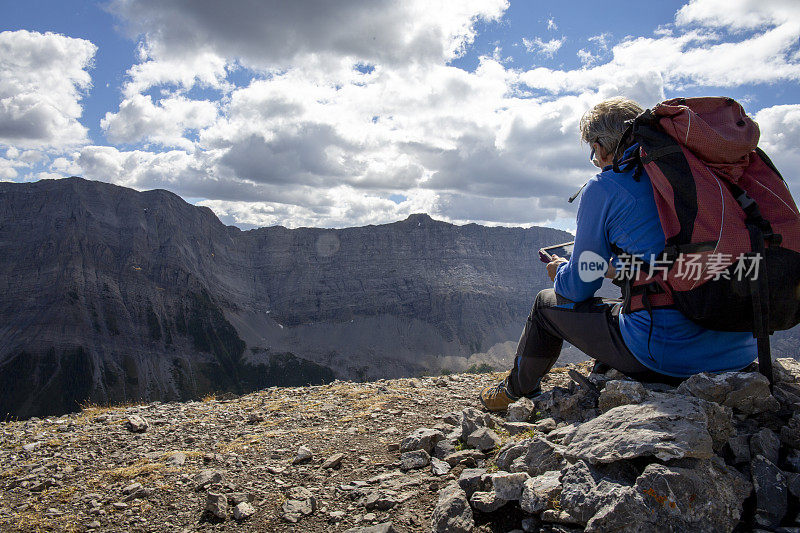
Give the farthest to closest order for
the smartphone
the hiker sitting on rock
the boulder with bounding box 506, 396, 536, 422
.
Result: the smartphone, the boulder with bounding box 506, 396, 536, 422, the hiker sitting on rock

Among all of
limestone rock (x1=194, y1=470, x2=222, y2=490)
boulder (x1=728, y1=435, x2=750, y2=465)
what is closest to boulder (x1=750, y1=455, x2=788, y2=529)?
boulder (x1=728, y1=435, x2=750, y2=465)

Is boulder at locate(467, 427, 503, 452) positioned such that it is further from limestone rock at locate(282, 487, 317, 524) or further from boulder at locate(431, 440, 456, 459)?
limestone rock at locate(282, 487, 317, 524)

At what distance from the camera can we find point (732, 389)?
10.9 feet

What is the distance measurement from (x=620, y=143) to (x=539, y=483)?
2728 millimetres

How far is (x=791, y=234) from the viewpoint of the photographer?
3193 mm

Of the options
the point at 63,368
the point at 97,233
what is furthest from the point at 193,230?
the point at 63,368

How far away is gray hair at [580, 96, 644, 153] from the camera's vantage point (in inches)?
157

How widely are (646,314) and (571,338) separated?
3.04 feet

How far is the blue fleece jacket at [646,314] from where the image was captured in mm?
3523

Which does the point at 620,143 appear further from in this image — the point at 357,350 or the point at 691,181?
the point at 357,350

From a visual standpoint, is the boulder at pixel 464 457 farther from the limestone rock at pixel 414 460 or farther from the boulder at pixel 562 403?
the boulder at pixel 562 403

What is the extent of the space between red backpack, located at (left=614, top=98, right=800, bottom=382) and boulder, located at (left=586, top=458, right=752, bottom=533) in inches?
47.7

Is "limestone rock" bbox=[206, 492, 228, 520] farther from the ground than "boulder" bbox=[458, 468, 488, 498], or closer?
closer

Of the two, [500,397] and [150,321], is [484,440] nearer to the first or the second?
[500,397]
